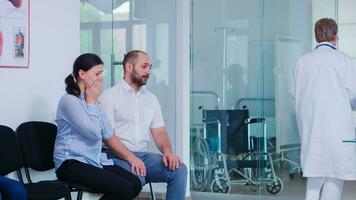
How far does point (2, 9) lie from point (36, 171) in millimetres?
1010

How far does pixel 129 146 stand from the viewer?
14.4 feet

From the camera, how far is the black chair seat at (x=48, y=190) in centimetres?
346

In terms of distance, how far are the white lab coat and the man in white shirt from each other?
0.95 meters

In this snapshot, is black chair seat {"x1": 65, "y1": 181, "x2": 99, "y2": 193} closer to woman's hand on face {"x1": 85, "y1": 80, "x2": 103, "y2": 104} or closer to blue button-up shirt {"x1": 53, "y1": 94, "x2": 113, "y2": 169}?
blue button-up shirt {"x1": 53, "y1": 94, "x2": 113, "y2": 169}

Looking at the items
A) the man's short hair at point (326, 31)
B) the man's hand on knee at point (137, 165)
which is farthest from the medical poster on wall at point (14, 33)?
the man's short hair at point (326, 31)

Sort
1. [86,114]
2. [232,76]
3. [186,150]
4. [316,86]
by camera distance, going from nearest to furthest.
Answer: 1. [86,114]
2. [316,86]
3. [186,150]
4. [232,76]

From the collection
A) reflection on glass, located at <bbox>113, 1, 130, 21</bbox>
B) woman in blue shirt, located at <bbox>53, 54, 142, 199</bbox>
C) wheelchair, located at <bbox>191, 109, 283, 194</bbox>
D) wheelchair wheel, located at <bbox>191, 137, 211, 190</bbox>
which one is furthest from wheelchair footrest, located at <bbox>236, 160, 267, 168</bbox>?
woman in blue shirt, located at <bbox>53, 54, 142, 199</bbox>

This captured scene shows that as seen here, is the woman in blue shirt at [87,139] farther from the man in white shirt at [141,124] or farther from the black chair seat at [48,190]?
the man in white shirt at [141,124]

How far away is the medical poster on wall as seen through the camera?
3.99 m

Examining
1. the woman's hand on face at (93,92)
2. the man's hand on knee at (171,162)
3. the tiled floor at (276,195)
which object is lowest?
the tiled floor at (276,195)

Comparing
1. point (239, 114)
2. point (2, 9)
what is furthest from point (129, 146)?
point (239, 114)

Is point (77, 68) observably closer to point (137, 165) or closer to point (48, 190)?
point (137, 165)

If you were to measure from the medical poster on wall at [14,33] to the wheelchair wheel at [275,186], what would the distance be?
9.00 ft

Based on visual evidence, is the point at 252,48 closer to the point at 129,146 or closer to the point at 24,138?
the point at 129,146
